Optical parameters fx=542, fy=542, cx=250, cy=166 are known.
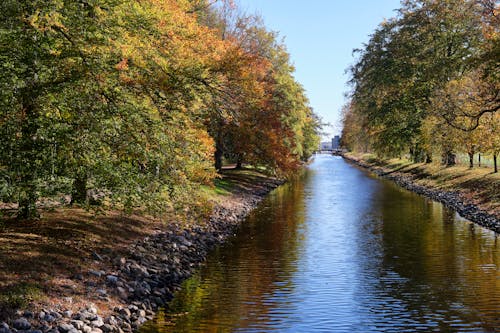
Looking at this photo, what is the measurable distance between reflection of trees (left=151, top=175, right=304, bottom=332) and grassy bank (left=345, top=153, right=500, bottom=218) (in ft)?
46.7

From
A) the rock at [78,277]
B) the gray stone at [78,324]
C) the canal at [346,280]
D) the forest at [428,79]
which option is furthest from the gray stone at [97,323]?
the forest at [428,79]

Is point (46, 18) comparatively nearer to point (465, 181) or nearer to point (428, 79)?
point (465, 181)

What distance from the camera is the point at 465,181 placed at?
4572 cm

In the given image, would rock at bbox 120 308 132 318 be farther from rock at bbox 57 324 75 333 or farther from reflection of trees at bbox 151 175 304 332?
rock at bbox 57 324 75 333

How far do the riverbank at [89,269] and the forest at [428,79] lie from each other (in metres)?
26.8

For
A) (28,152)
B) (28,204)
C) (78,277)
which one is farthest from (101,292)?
(28,152)

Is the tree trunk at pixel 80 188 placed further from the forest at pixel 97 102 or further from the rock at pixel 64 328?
the rock at pixel 64 328

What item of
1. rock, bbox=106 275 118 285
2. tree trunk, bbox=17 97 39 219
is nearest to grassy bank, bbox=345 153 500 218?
rock, bbox=106 275 118 285

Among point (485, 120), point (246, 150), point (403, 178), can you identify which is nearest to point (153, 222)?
point (246, 150)

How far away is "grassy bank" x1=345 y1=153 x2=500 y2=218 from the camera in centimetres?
3634

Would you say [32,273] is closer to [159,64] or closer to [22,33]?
[22,33]

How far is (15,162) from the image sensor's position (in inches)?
593

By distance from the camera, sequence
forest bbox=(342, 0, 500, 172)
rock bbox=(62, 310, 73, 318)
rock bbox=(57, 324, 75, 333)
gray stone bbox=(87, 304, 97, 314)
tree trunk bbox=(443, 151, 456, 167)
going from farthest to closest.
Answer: tree trunk bbox=(443, 151, 456, 167)
forest bbox=(342, 0, 500, 172)
gray stone bbox=(87, 304, 97, 314)
rock bbox=(62, 310, 73, 318)
rock bbox=(57, 324, 75, 333)

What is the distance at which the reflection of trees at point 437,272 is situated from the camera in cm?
1584
